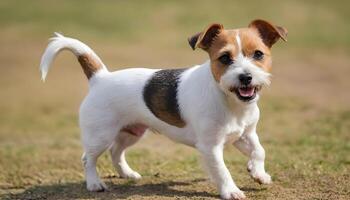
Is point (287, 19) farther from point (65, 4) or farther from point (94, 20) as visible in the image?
point (65, 4)

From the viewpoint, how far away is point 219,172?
6.58m

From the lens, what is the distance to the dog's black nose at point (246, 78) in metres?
6.08

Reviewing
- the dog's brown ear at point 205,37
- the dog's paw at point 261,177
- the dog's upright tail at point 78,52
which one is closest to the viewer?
the dog's brown ear at point 205,37

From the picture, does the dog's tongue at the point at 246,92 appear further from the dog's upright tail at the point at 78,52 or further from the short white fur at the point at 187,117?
the dog's upright tail at the point at 78,52

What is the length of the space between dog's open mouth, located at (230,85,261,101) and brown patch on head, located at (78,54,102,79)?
1942 millimetres

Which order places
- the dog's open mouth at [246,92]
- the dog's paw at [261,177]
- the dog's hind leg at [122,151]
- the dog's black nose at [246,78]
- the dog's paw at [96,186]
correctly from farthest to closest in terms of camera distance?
the dog's hind leg at [122,151] → the dog's paw at [96,186] → the dog's paw at [261,177] → the dog's open mouth at [246,92] → the dog's black nose at [246,78]

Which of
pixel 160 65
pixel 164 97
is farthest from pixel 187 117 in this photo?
pixel 160 65

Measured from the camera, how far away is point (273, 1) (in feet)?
100

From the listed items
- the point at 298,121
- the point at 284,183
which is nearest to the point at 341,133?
the point at 298,121

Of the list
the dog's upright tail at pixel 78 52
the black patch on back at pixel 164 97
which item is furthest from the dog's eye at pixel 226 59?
the dog's upright tail at pixel 78 52

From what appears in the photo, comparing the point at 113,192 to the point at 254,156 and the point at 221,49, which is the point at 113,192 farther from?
the point at 221,49

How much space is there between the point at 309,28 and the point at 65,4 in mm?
11093

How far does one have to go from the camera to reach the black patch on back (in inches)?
275

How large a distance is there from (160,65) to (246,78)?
13.8 m
